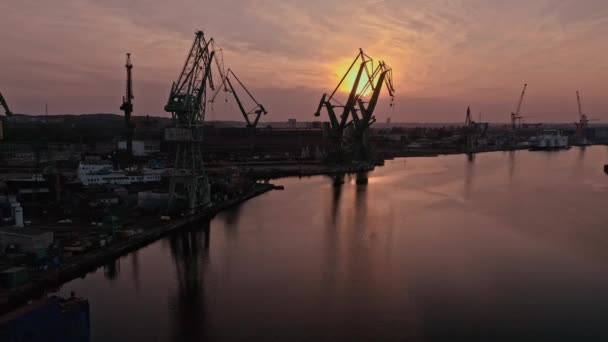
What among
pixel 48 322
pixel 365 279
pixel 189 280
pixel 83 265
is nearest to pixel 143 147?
pixel 83 265

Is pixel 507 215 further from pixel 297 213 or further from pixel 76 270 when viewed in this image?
pixel 76 270

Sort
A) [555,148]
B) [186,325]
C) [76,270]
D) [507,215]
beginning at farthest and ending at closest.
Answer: [555,148]
[507,215]
[76,270]
[186,325]

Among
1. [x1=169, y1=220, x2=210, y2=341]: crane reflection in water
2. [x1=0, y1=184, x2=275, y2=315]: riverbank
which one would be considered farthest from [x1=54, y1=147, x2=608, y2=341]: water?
[x1=0, y1=184, x2=275, y2=315]: riverbank

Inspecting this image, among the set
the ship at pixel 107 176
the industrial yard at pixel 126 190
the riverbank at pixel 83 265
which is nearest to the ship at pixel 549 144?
the industrial yard at pixel 126 190

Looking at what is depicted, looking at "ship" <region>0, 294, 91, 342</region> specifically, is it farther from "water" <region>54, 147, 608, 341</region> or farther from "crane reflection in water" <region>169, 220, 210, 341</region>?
"crane reflection in water" <region>169, 220, 210, 341</region>

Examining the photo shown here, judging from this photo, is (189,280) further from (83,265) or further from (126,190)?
(126,190)

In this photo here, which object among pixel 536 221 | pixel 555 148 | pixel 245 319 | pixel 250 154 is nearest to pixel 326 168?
pixel 250 154
